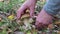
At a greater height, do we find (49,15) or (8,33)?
(49,15)

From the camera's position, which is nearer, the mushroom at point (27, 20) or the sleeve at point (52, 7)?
the sleeve at point (52, 7)

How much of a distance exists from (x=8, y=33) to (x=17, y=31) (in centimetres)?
10

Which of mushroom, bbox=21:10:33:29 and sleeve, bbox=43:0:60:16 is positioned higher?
sleeve, bbox=43:0:60:16

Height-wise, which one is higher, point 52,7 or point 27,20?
point 52,7

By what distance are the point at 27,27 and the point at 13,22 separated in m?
0.18

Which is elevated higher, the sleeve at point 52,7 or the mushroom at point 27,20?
the sleeve at point 52,7

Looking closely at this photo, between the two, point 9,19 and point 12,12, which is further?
point 12,12

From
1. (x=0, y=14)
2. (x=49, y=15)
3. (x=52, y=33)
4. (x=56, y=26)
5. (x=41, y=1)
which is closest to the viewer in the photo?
(x=49, y=15)

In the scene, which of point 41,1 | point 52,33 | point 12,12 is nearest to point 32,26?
point 52,33

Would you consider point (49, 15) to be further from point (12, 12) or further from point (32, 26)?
point (12, 12)

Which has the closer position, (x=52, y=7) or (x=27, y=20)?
(x=52, y=7)

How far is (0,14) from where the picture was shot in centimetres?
248

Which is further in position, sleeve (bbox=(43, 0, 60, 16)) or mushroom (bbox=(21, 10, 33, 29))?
mushroom (bbox=(21, 10, 33, 29))

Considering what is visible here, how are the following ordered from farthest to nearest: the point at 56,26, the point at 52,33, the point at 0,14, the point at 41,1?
the point at 41,1 < the point at 0,14 < the point at 56,26 < the point at 52,33
